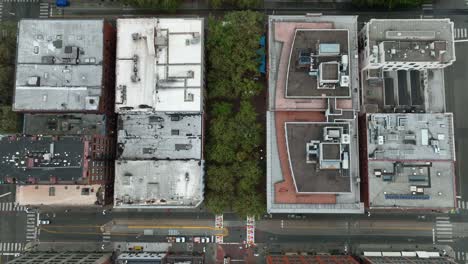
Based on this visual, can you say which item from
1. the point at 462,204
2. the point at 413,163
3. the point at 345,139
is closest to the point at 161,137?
the point at 345,139

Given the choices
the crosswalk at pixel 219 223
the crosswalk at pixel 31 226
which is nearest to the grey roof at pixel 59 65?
the crosswalk at pixel 31 226

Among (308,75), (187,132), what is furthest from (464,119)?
(187,132)

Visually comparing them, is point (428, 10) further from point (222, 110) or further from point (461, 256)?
point (461, 256)

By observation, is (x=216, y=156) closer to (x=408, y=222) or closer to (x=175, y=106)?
(x=175, y=106)

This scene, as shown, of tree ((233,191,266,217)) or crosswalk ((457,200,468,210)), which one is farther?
crosswalk ((457,200,468,210))

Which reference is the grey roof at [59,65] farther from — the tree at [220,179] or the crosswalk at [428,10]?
the crosswalk at [428,10]

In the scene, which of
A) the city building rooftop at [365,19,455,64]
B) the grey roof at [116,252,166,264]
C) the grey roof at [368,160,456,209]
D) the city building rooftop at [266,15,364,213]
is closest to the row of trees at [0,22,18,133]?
the grey roof at [116,252,166,264]

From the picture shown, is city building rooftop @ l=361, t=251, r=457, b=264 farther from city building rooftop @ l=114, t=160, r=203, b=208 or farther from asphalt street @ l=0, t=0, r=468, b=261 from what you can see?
city building rooftop @ l=114, t=160, r=203, b=208
